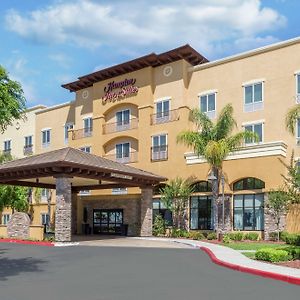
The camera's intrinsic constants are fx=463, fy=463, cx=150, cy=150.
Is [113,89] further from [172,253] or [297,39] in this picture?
[172,253]

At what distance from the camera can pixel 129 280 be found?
12.6 m

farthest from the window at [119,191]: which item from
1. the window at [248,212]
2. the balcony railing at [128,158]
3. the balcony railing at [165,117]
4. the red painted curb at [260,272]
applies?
the red painted curb at [260,272]

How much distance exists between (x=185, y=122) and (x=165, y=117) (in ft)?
7.56

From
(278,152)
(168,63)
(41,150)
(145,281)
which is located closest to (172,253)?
(145,281)

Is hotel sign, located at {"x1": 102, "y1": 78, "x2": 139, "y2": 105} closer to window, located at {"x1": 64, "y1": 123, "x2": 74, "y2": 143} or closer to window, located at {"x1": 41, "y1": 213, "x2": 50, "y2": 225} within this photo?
window, located at {"x1": 64, "y1": 123, "x2": 74, "y2": 143}

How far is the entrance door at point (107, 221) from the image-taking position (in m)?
40.3

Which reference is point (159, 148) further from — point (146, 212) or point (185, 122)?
point (146, 212)

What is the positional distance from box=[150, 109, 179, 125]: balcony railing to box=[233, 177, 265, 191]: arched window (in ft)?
28.3

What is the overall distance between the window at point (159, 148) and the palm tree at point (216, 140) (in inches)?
260

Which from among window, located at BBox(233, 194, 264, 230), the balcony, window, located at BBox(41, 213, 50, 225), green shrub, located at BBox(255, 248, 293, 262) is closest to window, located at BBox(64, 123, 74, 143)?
the balcony

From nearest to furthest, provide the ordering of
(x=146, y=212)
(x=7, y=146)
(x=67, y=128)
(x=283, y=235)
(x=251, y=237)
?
(x=283, y=235) < (x=251, y=237) < (x=146, y=212) < (x=67, y=128) < (x=7, y=146)

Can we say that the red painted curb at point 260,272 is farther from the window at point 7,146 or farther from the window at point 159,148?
the window at point 7,146

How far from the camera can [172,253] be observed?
20953 mm

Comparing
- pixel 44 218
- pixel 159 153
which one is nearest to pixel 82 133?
pixel 44 218
